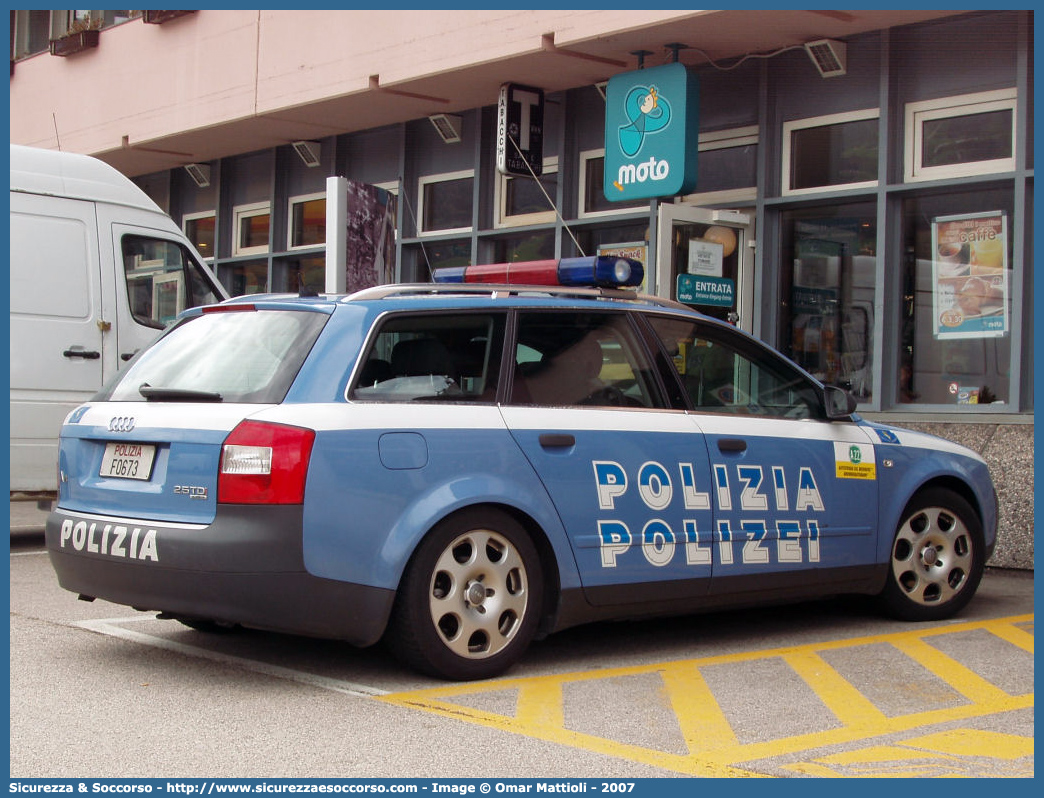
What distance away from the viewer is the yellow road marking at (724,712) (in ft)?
15.1

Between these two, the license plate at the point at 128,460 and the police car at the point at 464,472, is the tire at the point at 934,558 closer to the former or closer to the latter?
the police car at the point at 464,472

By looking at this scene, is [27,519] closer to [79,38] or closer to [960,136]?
[79,38]

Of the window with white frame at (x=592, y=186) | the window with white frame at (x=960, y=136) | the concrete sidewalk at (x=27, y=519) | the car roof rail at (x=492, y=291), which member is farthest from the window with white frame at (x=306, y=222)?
the car roof rail at (x=492, y=291)

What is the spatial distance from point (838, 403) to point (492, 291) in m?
2.00

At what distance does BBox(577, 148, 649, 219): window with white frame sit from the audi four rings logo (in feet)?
27.0

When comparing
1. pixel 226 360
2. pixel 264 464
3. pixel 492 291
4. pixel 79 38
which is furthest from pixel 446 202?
pixel 264 464

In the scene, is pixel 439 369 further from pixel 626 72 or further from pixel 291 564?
pixel 626 72

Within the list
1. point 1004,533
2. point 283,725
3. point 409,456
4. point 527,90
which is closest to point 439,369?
point 409,456

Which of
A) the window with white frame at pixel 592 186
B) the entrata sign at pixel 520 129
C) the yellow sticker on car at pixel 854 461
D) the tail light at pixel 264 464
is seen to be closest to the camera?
the tail light at pixel 264 464

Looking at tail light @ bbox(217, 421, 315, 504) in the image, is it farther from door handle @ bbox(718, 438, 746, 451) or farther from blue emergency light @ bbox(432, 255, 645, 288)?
door handle @ bbox(718, 438, 746, 451)

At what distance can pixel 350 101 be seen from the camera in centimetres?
1462

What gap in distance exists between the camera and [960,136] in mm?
10961

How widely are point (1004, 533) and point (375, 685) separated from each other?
20.2ft

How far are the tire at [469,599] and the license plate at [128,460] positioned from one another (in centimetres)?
116
